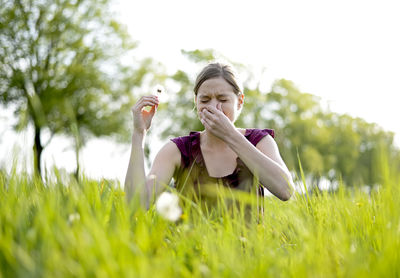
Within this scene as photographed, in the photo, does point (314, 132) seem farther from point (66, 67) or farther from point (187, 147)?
point (187, 147)

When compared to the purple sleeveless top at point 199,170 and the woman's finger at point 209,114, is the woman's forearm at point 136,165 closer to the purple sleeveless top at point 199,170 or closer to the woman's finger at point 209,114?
the purple sleeveless top at point 199,170

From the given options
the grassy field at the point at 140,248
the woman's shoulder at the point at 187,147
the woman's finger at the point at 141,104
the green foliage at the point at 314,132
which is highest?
the green foliage at the point at 314,132

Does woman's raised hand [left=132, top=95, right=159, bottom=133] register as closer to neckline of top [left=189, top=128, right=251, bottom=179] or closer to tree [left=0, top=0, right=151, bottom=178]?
neckline of top [left=189, top=128, right=251, bottom=179]

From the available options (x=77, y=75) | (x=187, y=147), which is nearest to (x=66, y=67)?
(x=77, y=75)

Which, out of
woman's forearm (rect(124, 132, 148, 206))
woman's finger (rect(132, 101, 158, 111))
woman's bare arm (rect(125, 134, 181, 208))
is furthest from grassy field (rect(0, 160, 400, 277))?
woman's finger (rect(132, 101, 158, 111))

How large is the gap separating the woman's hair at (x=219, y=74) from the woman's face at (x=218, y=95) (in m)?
0.04

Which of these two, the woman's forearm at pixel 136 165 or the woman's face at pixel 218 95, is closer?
the woman's forearm at pixel 136 165

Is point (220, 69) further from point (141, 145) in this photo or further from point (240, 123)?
point (240, 123)

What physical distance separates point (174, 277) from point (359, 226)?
1.40 meters

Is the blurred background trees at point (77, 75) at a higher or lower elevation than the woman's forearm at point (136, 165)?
higher

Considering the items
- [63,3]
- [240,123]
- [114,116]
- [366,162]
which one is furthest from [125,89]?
[366,162]

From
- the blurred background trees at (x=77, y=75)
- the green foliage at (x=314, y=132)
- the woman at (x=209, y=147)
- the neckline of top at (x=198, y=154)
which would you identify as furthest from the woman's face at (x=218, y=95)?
the green foliage at (x=314, y=132)

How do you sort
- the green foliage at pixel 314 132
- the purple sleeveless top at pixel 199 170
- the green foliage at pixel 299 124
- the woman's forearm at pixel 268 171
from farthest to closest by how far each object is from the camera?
the green foliage at pixel 314 132
the green foliage at pixel 299 124
the purple sleeveless top at pixel 199 170
the woman's forearm at pixel 268 171

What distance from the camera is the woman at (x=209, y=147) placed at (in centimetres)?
297
